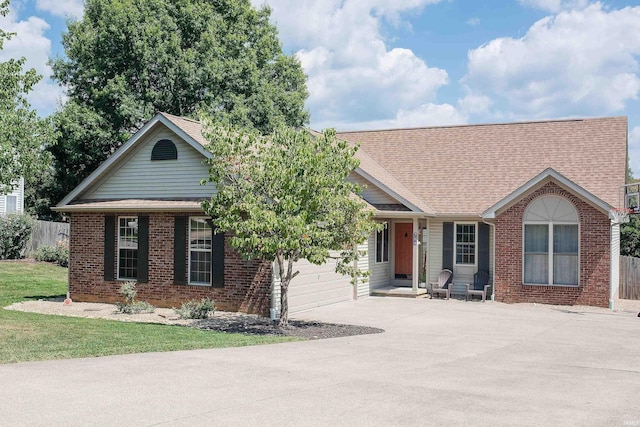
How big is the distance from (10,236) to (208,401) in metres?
28.6

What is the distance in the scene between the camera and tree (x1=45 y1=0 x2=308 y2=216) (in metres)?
32.5

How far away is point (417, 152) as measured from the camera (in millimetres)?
28375

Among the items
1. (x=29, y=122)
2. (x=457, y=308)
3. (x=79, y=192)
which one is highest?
(x=29, y=122)

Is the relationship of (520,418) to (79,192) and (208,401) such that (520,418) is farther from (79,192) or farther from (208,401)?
(79,192)

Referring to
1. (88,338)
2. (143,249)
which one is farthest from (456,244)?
(88,338)

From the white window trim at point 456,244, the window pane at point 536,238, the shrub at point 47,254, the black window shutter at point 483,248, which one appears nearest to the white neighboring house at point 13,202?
the shrub at point 47,254

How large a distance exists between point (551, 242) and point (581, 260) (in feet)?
3.44

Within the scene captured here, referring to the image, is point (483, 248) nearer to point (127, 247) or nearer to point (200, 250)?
point (200, 250)

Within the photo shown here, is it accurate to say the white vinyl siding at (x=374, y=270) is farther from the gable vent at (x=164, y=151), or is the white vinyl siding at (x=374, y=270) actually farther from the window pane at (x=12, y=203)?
the window pane at (x=12, y=203)

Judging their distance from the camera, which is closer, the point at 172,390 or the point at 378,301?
the point at 172,390

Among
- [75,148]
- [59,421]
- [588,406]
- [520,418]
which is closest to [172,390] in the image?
[59,421]

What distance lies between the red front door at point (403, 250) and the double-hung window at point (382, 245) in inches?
28.2

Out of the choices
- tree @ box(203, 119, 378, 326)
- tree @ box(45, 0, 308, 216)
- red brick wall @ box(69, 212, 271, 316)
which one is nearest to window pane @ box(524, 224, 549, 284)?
tree @ box(203, 119, 378, 326)

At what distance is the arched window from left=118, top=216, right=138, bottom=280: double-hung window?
1229cm
